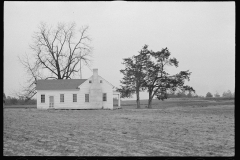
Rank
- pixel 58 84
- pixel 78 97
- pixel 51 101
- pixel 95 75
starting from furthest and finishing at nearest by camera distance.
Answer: pixel 58 84, pixel 95 75, pixel 51 101, pixel 78 97

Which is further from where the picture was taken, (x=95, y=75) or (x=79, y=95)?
(x=95, y=75)

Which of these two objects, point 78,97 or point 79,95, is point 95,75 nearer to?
point 79,95

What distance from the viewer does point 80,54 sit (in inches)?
1610

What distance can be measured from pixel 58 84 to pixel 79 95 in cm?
341

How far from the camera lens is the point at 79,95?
33625 mm

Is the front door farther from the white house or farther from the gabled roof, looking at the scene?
the gabled roof

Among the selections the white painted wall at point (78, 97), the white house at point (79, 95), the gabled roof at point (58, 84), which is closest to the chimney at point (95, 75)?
the white house at point (79, 95)

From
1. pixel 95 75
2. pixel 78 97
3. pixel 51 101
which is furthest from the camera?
pixel 95 75

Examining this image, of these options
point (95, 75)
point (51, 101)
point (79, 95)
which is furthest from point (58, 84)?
point (95, 75)

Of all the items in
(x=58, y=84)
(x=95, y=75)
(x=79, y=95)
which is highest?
(x=95, y=75)

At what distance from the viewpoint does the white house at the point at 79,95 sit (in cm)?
3327

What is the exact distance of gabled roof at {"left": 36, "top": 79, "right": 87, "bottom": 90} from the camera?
111 ft
